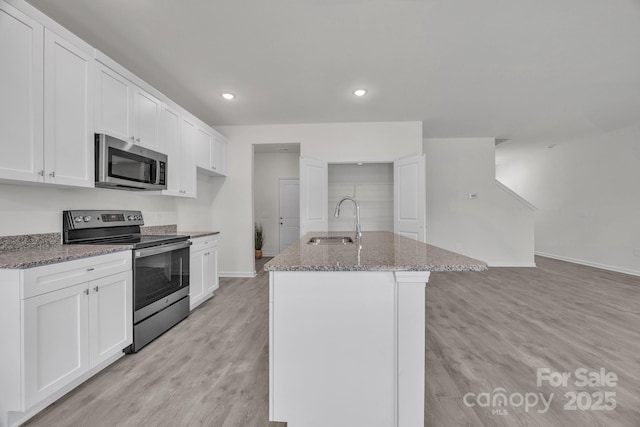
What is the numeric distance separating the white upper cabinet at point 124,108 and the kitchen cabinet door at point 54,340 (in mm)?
1281

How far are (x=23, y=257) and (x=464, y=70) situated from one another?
3.84m

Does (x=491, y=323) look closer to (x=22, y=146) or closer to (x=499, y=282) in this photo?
(x=499, y=282)

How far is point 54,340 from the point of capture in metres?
1.55

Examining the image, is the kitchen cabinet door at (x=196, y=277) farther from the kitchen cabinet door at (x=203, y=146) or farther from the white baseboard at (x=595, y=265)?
the white baseboard at (x=595, y=265)

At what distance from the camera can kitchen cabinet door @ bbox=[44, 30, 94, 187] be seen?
1.77 m

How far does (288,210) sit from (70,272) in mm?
5086

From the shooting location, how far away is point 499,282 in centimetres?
428

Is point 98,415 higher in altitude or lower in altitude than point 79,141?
lower

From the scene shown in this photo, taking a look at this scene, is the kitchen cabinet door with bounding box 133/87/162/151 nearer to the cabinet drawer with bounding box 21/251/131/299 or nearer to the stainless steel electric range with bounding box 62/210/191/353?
the stainless steel electric range with bounding box 62/210/191/353

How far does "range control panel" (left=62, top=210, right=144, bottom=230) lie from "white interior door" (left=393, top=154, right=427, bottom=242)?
3.55 meters

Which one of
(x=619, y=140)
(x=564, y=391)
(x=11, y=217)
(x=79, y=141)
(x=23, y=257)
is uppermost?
(x=619, y=140)

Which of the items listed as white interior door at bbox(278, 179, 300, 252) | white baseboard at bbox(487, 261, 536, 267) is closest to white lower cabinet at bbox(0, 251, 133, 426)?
white interior door at bbox(278, 179, 300, 252)

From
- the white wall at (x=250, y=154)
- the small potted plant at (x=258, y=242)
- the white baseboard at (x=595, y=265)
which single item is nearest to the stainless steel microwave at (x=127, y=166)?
the white wall at (x=250, y=154)

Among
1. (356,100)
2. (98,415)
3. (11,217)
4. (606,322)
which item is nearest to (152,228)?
(11,217)
